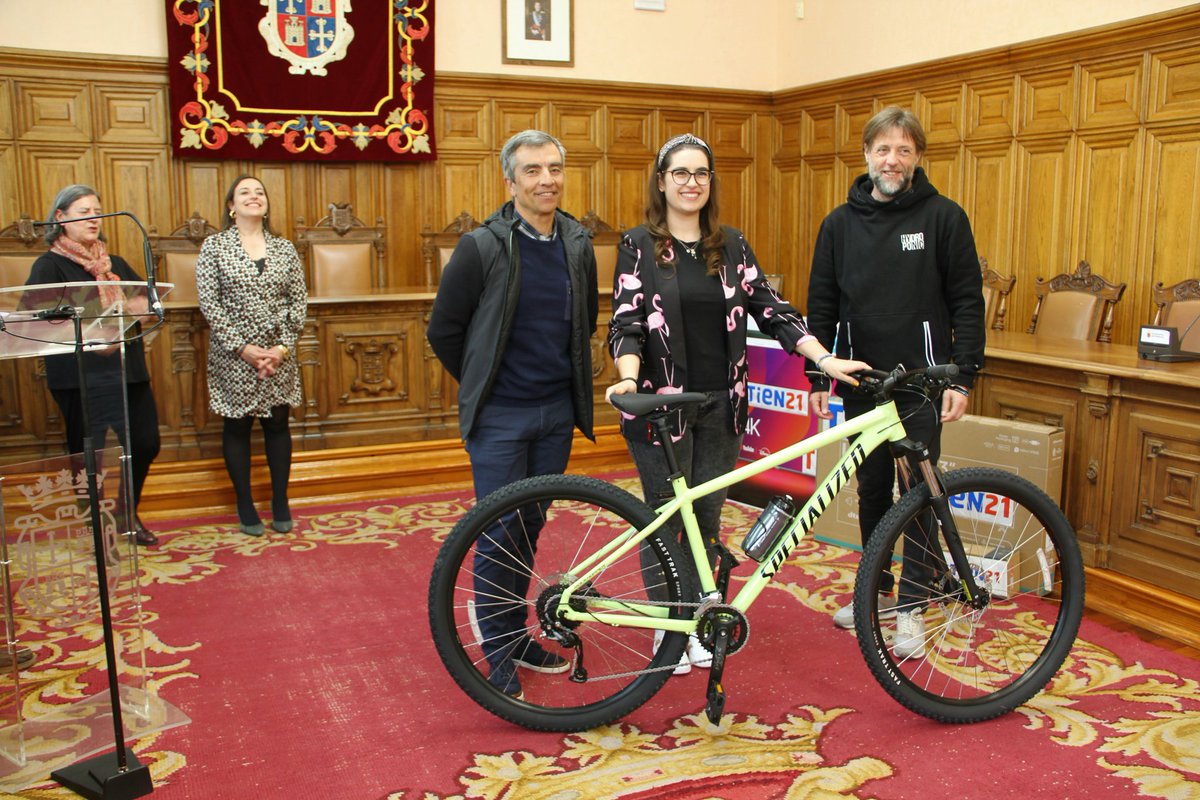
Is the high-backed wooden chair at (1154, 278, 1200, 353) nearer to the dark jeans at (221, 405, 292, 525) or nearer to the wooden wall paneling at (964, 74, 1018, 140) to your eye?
the wooden wall paneling at (964, 74, 1018, 140)

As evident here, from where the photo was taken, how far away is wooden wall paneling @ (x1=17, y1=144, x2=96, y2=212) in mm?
6941

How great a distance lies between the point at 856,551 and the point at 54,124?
18.3 feet

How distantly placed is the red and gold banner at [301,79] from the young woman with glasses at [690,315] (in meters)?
5.07

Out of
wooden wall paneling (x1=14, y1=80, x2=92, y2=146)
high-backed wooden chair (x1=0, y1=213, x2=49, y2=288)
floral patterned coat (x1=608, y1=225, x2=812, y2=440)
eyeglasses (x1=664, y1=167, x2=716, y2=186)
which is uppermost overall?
wooden wall paneling (x1=14, y1=80, x2=92, y2=146)

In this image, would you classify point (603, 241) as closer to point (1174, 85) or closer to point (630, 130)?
point (630, 130)

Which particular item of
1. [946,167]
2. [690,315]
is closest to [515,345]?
[690,315]

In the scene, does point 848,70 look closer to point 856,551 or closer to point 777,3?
point 777,3

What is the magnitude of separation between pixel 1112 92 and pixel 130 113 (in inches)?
233

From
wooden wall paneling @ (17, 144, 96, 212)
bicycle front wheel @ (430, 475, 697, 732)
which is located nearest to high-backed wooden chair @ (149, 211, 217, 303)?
wooden wall paneling @ (17, 144, 96, 212)

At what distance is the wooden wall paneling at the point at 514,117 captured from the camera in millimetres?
8109

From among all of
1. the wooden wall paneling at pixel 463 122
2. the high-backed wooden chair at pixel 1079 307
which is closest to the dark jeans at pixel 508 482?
the high-backed wooden chair at pixel 1079 307

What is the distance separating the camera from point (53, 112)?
6984 millimetres

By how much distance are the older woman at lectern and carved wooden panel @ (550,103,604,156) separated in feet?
14.2

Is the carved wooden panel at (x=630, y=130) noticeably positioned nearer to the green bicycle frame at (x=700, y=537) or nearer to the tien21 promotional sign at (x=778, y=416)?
the tien21 promotional sign at (x=778, y=416)
